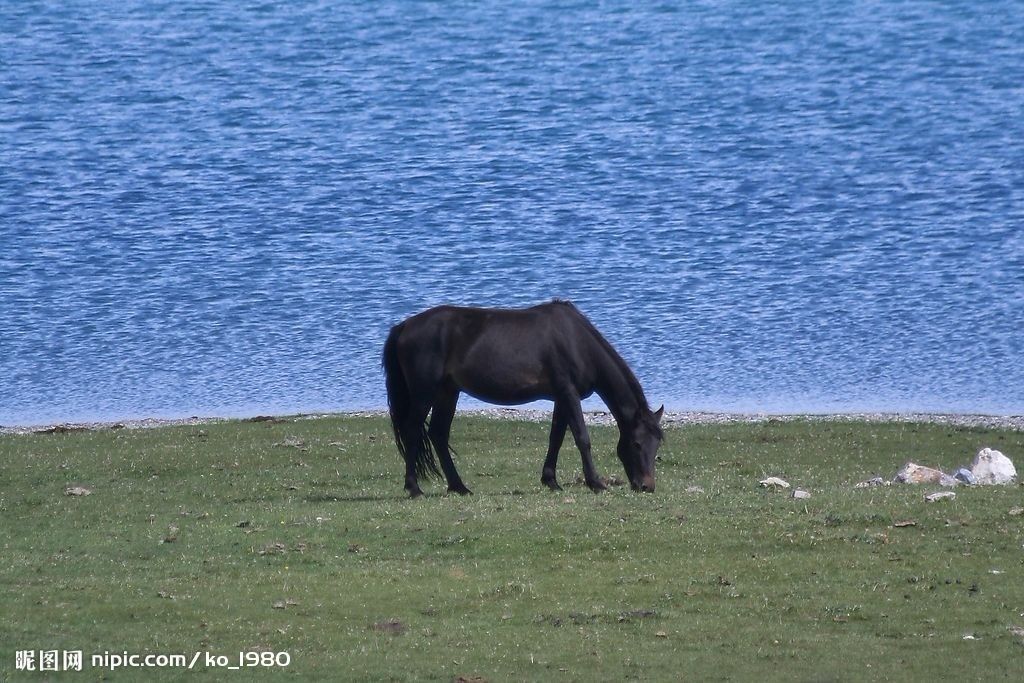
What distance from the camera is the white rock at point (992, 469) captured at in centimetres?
1836

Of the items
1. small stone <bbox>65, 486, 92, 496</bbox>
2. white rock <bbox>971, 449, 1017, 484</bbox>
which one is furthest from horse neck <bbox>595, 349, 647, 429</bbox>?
small stone <bbox>65, 486, 92, 496</bbox>

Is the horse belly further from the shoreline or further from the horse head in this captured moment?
the shoreline

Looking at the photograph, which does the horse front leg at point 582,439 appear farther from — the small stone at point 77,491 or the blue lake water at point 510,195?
the blue lake water at point 510,195

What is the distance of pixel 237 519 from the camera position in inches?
669

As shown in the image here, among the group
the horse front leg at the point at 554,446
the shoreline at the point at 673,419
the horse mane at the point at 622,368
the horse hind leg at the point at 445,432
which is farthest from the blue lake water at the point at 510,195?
the horse hind leg at the point at 445,432

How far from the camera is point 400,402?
1814 cm

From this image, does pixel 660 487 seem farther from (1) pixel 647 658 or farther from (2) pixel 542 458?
(1) pixel 647 658

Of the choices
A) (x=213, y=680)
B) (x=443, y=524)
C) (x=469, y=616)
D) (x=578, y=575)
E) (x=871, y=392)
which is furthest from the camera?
(x=871, y=392)

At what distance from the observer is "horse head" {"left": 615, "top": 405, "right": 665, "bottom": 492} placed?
57.7ft

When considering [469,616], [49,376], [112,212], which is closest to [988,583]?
[469,616]

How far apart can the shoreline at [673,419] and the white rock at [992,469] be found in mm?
7322

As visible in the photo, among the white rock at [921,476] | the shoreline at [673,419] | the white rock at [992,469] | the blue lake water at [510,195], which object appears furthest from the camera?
the blue lake water at [510,195]

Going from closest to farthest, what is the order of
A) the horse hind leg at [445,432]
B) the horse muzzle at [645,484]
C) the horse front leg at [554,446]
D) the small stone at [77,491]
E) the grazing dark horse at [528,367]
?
the horse muzzle at [645,484]
the grazing dark horse at [528,367]
the horse front leg at [554,446]
the horse hind leg at [445,432]
the small stone at [77,491]

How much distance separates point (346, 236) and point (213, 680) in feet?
136
